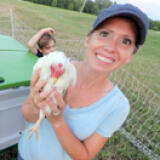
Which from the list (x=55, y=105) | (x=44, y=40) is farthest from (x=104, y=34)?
(x=44, y=40)

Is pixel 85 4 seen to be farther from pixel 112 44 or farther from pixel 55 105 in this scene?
pixel 55 105

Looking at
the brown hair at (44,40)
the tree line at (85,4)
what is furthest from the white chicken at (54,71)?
the tree line at (85,4)

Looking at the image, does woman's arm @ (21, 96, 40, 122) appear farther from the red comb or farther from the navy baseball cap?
the navy baseball cap

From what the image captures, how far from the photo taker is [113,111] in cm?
103

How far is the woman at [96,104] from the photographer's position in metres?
0.93

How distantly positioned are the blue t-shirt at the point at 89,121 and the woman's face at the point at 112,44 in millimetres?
202

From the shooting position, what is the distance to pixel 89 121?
1015 mm

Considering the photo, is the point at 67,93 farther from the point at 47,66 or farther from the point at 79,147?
the point at 79,147

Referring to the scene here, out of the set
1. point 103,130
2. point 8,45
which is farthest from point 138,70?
point 103,130

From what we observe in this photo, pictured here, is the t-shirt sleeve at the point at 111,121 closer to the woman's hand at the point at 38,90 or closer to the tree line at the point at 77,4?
the woman's hand at the point at 38,90

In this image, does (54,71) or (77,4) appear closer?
(54,71)

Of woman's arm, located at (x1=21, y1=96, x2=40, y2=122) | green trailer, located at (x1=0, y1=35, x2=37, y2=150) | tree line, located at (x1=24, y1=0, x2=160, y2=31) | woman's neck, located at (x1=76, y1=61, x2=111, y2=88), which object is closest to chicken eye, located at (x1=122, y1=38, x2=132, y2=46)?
woman's neck, located at (x1=76, y1=61, x2=111, y2=88)

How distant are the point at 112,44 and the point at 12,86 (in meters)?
0.75

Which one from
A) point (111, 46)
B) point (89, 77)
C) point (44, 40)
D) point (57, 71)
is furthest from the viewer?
point (44, 40)
